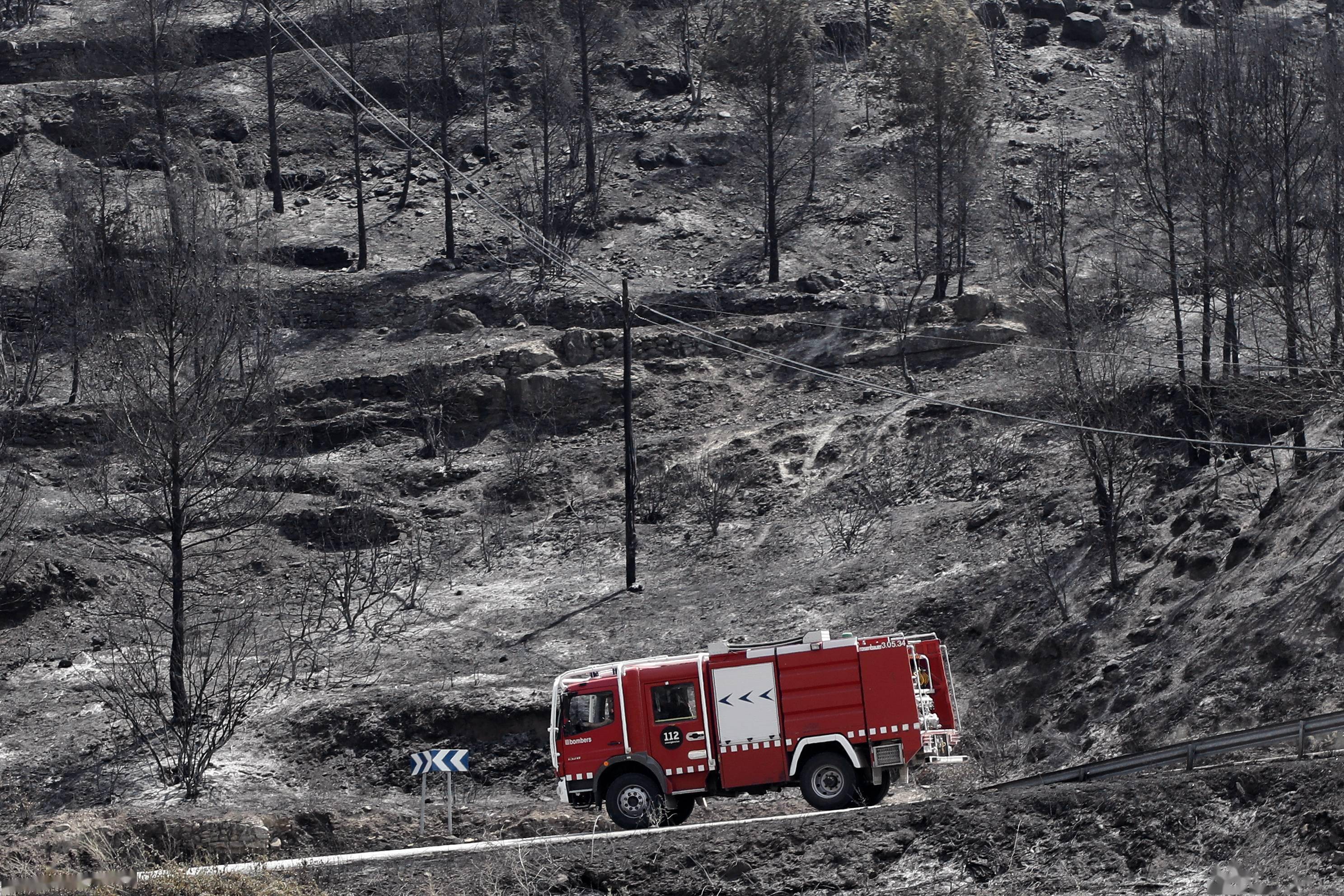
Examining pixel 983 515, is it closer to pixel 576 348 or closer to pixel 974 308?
pixel 974 308

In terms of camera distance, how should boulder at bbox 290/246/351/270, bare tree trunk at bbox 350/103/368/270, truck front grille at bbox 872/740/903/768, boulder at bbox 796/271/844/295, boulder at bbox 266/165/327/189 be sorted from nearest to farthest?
truck front grille at bbox 872/740/903/768 → boulder at bbox 796/271/844/295 → bare tree trunk at bbox 350/103/368/270 → boulder at bbox 290/246/351/270 → boulder at bbox 266/165/327/189

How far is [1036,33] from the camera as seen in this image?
67812 mm

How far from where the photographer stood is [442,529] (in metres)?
35.6

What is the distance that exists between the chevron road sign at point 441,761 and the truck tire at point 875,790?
5559mm

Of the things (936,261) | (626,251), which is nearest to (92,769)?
(626,251)

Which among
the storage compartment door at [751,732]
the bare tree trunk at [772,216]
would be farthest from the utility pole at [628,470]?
the bare tree trunk at [772,216]

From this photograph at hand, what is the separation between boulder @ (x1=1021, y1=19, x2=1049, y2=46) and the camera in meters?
67.6

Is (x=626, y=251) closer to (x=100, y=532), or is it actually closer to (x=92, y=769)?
(x=100, y=532)

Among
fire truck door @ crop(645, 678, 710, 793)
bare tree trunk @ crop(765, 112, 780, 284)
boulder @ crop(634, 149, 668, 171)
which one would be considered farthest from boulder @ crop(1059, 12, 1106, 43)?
fire truck door @ crop(645, 678, 710, 793)

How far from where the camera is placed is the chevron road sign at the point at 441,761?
18406 millimetres

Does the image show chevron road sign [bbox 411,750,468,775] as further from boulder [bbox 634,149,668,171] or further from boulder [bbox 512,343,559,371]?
boulder [bbox 634,149,668,171]

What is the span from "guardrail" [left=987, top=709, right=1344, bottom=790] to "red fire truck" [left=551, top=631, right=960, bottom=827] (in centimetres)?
170

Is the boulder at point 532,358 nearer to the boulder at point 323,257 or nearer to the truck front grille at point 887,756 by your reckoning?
the boulder at point 323,257

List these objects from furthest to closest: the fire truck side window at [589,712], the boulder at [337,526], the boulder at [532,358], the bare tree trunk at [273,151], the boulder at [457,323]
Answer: the bare tree trunk at [273,151]
the boulder at [457,323]
the boulder at [532,358]
the boulder at [337,526]
the fire truck side window at [589,712]
